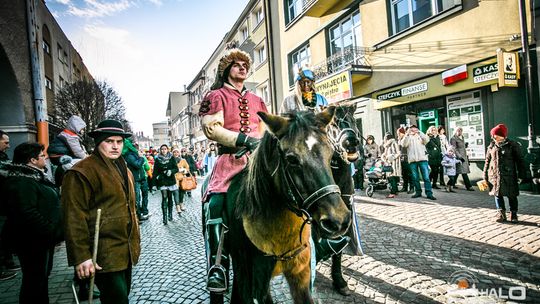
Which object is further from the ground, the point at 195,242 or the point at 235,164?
the point at 235,164

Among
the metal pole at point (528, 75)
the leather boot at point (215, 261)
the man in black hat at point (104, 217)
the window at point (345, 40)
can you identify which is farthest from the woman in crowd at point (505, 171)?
the window at point (345, 40)

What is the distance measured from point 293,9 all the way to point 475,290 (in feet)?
64.4

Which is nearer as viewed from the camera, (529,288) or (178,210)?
(529,288)

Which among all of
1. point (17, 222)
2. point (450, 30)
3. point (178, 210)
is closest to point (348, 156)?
point (17, 222)

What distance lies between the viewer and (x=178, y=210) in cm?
895

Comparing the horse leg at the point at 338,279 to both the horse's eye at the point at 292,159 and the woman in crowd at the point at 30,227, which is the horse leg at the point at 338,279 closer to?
the horse's eye at the point at 292,159

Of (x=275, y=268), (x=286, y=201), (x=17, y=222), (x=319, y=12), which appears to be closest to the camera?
(x=286, y=201)

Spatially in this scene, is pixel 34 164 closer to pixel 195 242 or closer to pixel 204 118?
pixel 204 118

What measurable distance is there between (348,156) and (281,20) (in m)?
19.6

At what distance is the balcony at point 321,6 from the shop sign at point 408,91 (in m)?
5.23

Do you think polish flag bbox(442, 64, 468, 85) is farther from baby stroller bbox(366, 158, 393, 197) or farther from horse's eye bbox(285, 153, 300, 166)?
horse's eye bbox(285, 153, 300, 166)

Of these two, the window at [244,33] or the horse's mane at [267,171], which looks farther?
the window at [244,33]

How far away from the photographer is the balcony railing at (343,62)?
13.5m

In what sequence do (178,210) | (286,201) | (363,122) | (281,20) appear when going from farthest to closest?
(281,20)
(363,122)
(178,210)
(286,201)
